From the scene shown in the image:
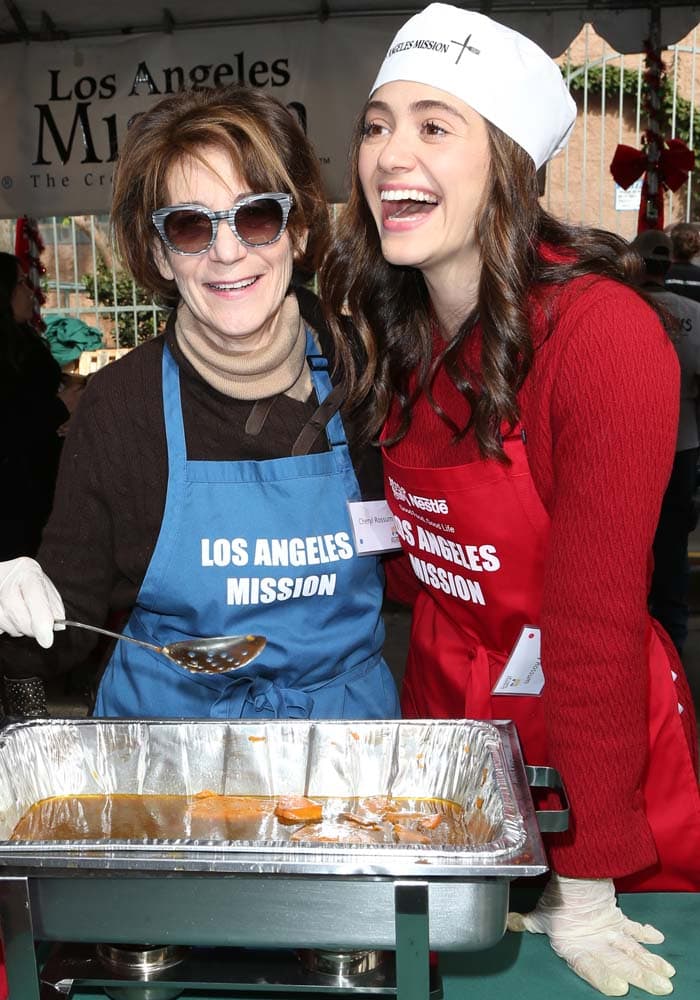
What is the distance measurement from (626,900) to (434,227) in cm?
85

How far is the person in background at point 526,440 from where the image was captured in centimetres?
112

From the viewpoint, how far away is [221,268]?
56.4 inches

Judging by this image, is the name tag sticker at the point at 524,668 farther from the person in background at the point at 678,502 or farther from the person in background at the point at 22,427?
the person in background at the point at 678,502

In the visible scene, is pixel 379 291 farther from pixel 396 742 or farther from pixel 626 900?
pixel 626 900

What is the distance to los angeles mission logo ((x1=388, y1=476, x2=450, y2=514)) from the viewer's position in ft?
4.48

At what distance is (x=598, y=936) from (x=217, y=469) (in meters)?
0.77

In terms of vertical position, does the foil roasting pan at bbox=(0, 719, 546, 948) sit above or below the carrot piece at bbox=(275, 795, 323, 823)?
above

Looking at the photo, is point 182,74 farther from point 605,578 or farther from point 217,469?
point 605,578

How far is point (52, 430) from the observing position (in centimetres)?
361

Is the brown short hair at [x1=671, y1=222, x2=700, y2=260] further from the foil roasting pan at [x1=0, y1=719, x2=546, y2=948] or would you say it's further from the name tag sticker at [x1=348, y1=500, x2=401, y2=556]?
the foil roasting pan at [x1=0, y1=719, x2=546, y2=948]

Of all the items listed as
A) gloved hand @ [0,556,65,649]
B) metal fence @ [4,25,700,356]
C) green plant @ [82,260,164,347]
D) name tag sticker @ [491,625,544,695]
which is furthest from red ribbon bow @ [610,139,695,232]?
metal fence @ [4,25,700,356]

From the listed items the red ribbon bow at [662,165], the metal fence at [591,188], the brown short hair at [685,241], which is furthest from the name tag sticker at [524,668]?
the metal fence at [591,188]

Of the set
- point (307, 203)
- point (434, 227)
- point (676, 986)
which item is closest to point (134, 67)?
point (307, 203)

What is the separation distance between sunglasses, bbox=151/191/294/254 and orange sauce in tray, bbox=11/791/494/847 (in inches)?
29.0
